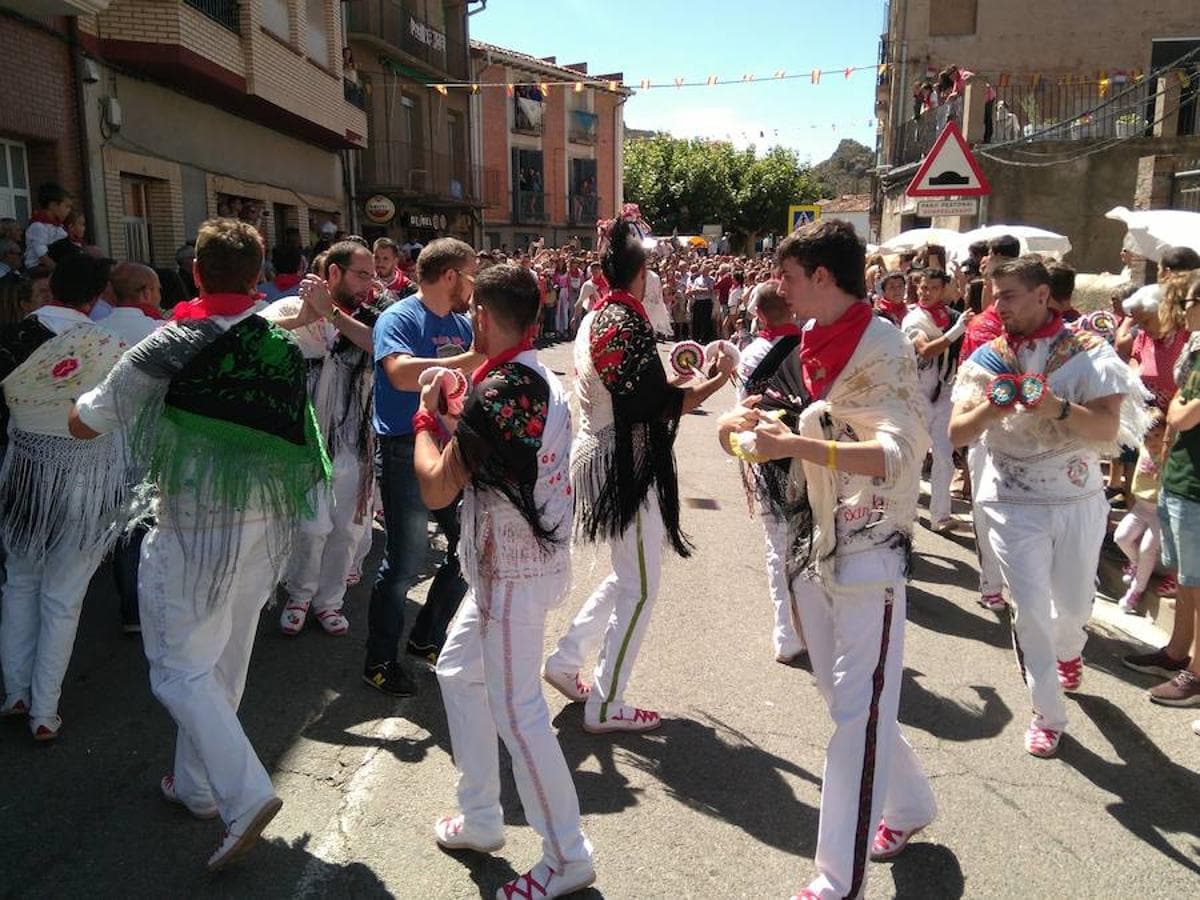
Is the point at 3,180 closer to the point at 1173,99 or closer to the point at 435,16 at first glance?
the point at 1173,99

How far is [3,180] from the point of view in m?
9.66

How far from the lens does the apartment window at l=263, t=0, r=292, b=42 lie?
47.3 feet

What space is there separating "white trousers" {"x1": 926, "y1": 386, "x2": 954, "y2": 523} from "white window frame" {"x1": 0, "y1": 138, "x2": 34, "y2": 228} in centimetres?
900

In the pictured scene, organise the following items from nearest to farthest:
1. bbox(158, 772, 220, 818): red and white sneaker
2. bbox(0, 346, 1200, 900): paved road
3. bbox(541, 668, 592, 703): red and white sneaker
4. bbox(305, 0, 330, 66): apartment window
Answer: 1. bbox(0, 346, 1200, 900): paved road
2. bbox(158, 772, 220, 818): red and white sneaker
3. bbox(541, 668, 592, 703): red and white sneaker
4. bbox(305, 0, 330, 66): apartment window

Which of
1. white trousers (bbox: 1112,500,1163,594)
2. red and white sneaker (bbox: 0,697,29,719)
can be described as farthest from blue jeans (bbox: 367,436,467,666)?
white trousers (bbox: 1112,500,1163,594)

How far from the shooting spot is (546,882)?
2.89 meters

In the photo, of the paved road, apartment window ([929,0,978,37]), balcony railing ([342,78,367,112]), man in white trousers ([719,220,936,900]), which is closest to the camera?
man in white trousers ([719,220,936,900])

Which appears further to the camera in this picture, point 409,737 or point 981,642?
point 981,642

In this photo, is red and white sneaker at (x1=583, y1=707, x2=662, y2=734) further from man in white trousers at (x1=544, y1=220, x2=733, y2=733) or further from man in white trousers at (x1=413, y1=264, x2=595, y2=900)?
man in white trousers at (x1=413, y1=264, x2=595, y2=900)

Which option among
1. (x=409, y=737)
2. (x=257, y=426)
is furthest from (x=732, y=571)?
(x=257, y=426)

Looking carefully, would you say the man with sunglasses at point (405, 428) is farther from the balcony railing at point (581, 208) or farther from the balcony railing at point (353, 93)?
the balcony railing at point (581, 208)

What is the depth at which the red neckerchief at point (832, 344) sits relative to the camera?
9.00 feet

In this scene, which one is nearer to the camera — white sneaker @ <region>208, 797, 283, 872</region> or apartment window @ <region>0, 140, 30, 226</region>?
white sneaker @ <region>208, 797, 283, 872</region>

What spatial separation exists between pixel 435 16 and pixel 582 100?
15795 millimetres
